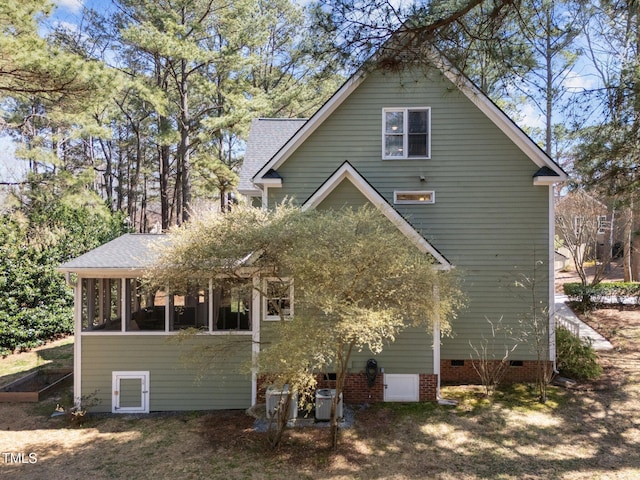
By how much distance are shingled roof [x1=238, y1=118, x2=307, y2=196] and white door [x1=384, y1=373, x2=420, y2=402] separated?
20.4 feet

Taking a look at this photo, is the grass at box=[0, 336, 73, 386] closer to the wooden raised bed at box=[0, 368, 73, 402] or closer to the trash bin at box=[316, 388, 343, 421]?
the wooden raised bed at box=[0, 368, 73, 402]

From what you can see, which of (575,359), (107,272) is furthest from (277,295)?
(575,359)

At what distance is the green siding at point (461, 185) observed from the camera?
409 inches

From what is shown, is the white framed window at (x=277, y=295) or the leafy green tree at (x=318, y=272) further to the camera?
the white framed window at (x=277, y=295)

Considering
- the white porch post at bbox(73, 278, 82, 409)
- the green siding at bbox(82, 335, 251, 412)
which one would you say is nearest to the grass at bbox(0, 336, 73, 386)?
the white porch post at bbox(73, 278, 82, 409)

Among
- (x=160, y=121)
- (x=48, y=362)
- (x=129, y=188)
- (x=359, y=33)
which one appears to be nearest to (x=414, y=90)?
(x=359, y=33)

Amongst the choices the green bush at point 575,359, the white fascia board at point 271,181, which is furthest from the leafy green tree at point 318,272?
the green bush at point 575,359

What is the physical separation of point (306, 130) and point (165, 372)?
6.86 metres

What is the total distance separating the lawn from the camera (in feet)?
21.9

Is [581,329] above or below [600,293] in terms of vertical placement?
below

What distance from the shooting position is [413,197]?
10.6m

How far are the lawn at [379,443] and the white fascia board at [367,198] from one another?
11.3 feet

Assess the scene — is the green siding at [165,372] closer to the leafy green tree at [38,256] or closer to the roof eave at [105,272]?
the roof eave at [105,272]

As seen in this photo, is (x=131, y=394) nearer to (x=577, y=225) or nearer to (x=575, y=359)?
(x=575, y=359)
